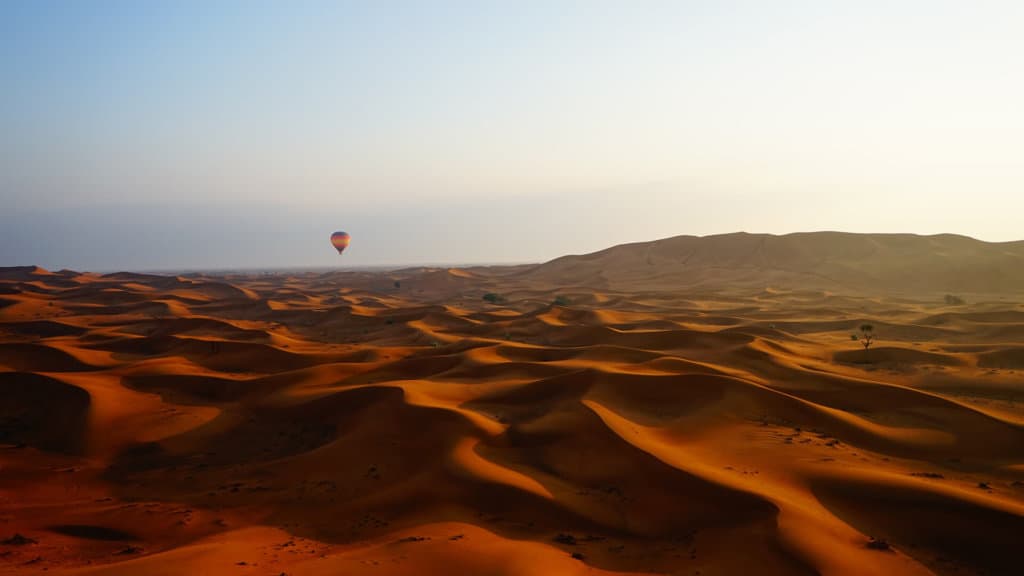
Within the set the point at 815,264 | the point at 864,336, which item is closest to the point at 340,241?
the point at 815,264

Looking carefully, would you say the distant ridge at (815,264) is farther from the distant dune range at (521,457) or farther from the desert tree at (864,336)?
the distant dune range at (521,457)

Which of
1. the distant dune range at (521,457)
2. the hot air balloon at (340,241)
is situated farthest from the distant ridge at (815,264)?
the distant dune range at (521,457)

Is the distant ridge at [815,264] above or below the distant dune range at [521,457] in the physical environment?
above

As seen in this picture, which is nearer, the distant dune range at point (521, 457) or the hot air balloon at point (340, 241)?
the distant dune range at point (521, 457)

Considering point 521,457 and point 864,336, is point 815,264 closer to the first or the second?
point 864,336

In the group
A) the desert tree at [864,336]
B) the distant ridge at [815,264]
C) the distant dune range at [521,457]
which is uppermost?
the distant ridge at [815,264]

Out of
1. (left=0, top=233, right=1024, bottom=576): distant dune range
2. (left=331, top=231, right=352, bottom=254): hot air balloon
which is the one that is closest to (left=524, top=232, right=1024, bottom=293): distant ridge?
(left=331, top=231, right=352, bottom=254): hot air balloon

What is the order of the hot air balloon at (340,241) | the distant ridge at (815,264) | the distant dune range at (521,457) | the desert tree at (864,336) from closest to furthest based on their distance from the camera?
the distant dune range at (521,457), the desert tree at (864,336), the distant ridge at (815,264), the hot air balloon at (340,241)
